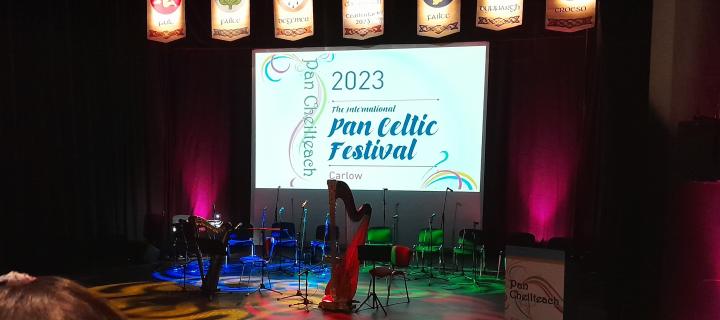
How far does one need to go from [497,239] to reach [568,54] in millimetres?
2896

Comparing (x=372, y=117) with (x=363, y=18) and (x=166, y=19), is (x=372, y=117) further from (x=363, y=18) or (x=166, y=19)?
(x=166, y=19)

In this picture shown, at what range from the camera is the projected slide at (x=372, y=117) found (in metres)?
8.04

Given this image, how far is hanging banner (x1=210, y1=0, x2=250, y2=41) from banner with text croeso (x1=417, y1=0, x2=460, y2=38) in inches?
90.8

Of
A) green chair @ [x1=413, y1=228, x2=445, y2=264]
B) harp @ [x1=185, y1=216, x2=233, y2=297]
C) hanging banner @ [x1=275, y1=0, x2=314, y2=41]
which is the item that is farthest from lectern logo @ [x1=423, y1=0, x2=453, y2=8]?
harp @ [x1=185, y1=216, x2=233, y2=297]

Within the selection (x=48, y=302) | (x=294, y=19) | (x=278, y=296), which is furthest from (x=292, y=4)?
(x=48, y=302)

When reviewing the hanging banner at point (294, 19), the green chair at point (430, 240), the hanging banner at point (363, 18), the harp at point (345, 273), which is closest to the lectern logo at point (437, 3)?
the hanging banner at point (363, 18)

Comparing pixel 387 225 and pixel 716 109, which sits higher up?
pixel 716 109

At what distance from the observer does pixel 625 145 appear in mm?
2941

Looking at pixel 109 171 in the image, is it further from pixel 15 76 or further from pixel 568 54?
pixel 568 54

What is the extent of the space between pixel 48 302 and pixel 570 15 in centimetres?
647

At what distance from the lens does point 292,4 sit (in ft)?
22.9

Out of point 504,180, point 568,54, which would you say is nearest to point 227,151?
point 504,180

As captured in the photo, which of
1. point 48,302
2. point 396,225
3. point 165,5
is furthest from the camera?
point 396,225

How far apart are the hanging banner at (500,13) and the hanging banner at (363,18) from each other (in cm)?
121
